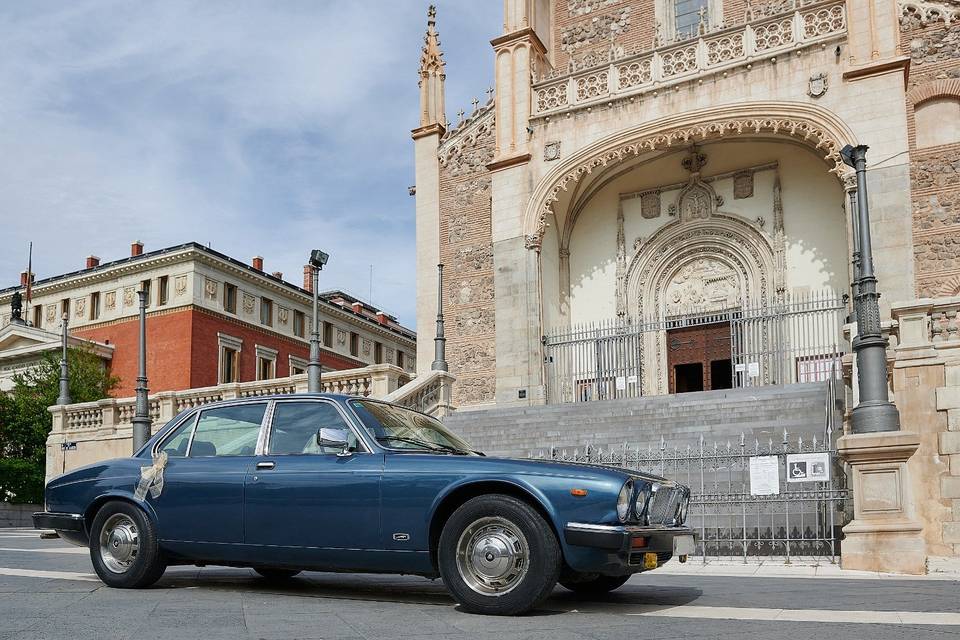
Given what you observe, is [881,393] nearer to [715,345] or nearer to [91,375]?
[715,345]

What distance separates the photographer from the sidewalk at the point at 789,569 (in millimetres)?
10109

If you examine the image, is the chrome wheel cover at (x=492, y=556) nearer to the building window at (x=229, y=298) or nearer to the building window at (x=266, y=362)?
the building window at (x=229, y=298)

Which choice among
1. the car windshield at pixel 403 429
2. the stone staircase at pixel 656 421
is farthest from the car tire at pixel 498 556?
the stone staircase at pixel 656 421

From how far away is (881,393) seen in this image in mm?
11578

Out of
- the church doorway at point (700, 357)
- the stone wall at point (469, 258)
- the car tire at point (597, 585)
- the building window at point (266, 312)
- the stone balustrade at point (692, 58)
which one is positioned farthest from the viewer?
the building window at point (266, 312)

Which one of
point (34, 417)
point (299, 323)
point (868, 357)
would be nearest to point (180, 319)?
point (34, 417)

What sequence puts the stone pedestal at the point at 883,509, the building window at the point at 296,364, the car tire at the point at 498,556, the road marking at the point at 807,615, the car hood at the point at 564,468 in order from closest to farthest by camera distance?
the road marking at the point at 807,615
the car tire at the point at 498,556
the car hood at the point at 564,468
the stone pedestal at the point at 883,509
the building window at the point at 296,364

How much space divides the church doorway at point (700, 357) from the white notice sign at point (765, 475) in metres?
14.0

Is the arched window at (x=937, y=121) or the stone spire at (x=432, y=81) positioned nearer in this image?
the arched window at (x=937, y=121)

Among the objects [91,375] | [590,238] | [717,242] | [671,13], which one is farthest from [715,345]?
[91,375]

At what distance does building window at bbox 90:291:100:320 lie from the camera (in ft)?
165

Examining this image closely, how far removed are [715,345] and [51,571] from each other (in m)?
19.8

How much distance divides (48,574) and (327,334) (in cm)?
4840

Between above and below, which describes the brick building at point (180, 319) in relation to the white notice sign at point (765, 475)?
above
